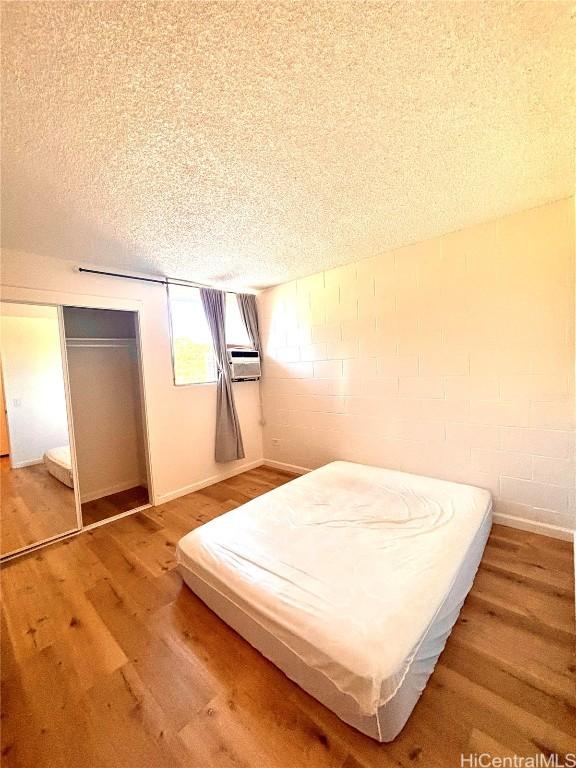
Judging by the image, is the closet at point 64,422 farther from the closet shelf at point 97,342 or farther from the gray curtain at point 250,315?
the gray curtain at point 250,315

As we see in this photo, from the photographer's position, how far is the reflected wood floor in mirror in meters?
2.42

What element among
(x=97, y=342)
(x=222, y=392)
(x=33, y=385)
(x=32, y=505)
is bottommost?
(x=32, y=505)

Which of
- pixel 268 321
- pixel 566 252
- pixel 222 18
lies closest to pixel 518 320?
pixel 566 252

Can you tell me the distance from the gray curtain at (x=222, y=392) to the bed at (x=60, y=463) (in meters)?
1.45

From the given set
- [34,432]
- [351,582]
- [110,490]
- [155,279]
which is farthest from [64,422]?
[351,582]

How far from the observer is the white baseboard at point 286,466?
11.9 feet

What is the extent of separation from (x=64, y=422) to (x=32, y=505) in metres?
0.92

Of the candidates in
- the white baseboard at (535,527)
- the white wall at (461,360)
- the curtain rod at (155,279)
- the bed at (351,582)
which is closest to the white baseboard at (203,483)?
the white wall at (461,360)

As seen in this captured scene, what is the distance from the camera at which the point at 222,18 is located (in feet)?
2.70

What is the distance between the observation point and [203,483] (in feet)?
11.1

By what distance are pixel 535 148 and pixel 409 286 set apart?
121 centimetres

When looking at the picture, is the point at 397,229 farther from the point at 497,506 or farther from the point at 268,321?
the point at 497,506

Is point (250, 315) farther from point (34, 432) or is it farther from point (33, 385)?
point (34, 432)

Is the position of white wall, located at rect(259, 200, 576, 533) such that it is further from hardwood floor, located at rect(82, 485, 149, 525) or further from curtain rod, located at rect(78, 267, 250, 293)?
hardwood floor, located at rect(82, 485, 149, 525)
